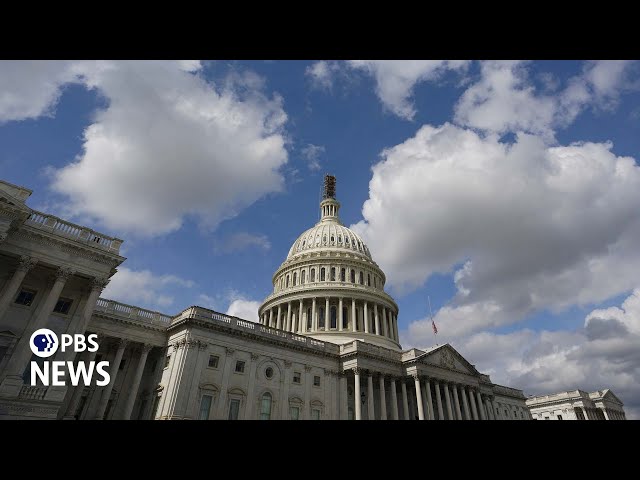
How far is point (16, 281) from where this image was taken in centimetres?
2788

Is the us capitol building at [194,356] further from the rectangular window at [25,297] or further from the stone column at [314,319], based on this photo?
the stone column at [314,319]

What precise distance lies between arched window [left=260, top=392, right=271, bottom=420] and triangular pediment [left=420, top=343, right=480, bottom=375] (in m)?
22.6

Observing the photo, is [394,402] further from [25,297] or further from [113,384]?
[25,297]

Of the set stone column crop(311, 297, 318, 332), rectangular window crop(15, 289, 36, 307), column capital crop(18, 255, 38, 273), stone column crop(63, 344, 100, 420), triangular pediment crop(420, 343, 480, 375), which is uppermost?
stone column crop(311, 297, 318, 332)

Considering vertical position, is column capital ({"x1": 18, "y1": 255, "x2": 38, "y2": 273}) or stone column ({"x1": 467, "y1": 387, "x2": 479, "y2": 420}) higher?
column capital ({"x1": 18, "y1": 255, "x2": 38, "y2": 273})

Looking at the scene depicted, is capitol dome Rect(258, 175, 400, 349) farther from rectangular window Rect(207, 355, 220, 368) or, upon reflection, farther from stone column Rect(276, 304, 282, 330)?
rectangular window Rect(207, 355, 220, 368)

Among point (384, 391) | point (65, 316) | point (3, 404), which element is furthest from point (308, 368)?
point (3, 404)

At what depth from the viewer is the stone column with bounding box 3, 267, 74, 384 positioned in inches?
1030

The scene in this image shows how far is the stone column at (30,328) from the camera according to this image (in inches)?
1030

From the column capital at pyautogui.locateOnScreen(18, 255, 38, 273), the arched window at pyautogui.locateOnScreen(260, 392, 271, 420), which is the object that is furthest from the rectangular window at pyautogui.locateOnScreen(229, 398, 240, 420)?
the column capital at pyautogui.locateOnScreen(18, 255, 38, 273)

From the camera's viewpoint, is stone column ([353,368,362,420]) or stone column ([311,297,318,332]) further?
stone column ([311,297,318,332])
